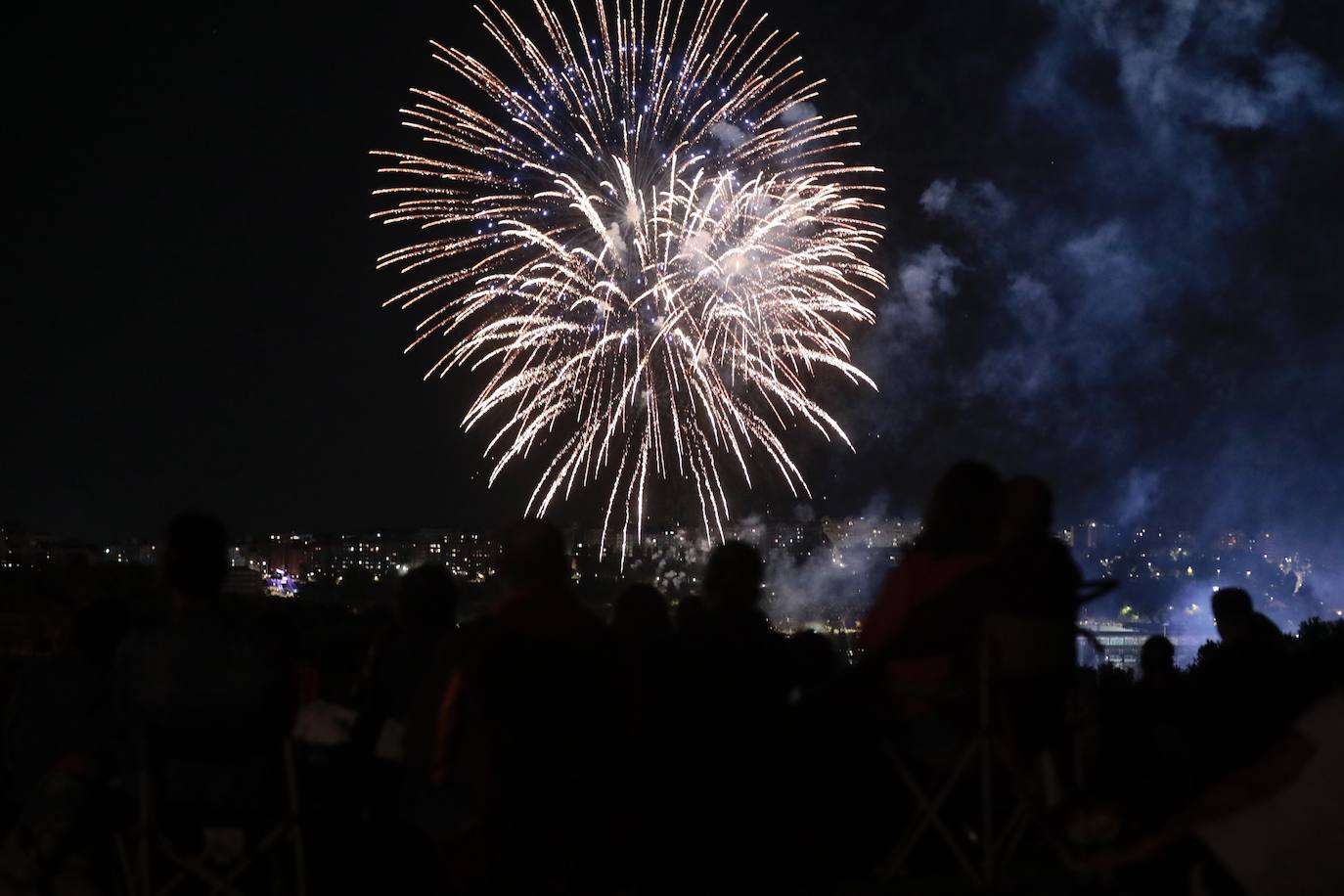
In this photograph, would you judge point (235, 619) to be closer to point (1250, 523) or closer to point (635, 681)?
point (635, 681)

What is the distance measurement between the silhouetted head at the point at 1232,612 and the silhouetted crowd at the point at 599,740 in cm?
130

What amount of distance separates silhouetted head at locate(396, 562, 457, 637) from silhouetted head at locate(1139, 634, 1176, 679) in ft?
15.6

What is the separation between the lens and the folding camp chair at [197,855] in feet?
14.5

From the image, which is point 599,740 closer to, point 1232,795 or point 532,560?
point 532,560

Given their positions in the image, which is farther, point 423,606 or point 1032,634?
point 423,606

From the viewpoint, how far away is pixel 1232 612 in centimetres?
732

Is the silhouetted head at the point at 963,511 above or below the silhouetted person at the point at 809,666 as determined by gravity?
above

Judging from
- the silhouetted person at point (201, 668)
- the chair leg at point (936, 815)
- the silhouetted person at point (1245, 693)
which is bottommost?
the chair leg at point (936, 815)

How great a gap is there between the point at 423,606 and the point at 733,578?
1.45m

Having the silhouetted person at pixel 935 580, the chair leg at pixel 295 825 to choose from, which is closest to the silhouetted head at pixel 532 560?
the chair leg at pixel 295 825

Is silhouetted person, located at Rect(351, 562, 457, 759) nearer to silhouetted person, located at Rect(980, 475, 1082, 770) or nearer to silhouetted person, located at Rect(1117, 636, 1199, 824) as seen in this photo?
silhouetted person, located at Rect(980, 475, 1082, 770)

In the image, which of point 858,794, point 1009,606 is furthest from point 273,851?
point 1009,606

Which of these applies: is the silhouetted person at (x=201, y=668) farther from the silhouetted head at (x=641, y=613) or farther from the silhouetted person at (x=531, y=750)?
the silhouetted head at (x=641, y=613)

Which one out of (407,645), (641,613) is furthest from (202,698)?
(641,613)
